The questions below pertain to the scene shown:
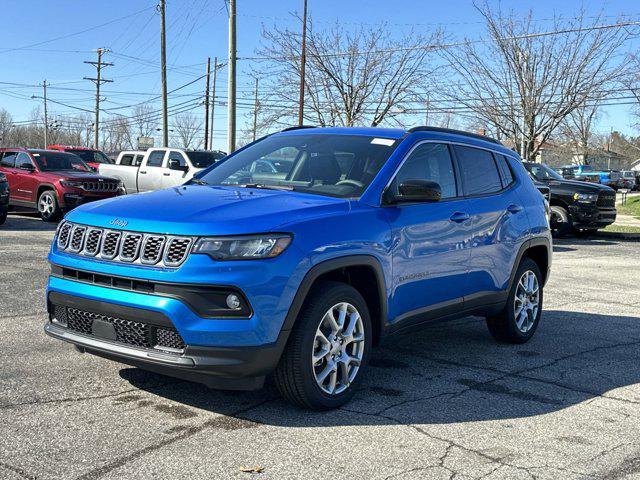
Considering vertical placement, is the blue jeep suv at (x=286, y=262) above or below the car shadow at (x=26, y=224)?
above

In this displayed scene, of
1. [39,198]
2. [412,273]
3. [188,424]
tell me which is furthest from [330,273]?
[39,198]

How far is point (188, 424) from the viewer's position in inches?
165

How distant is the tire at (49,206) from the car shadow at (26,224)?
0.16m

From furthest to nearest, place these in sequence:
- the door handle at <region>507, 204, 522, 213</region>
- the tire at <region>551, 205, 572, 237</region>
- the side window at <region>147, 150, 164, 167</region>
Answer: the side window at <region>147, 150, 164, 167</region>, the tire at <region>551, 205, 572, 237</region>, the door handle at <region>507, 204, 522, 213</region>

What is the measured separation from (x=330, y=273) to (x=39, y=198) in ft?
48.7

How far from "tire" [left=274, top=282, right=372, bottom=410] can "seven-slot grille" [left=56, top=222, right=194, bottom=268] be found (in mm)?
821

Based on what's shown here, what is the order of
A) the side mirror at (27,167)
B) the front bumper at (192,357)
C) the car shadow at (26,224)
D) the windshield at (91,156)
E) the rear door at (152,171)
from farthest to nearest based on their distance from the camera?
the windshield at (91,156), the rear door at (152,171), the side mirror at (27,167), the car shadow at (26,224), the front bumper at (192,357)

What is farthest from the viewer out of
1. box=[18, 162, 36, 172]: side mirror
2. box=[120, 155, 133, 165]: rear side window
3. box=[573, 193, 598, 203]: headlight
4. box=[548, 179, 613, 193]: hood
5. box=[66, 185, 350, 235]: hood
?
box=[120, 155, 133, 165]: rear side window

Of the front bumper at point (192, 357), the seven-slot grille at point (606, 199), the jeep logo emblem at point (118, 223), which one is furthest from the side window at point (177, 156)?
the front bumper at point (192, 357)

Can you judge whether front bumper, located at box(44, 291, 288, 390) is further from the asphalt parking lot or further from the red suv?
the red suv

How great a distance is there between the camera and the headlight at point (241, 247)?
13.1 feet

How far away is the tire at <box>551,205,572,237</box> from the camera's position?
18.6 meters

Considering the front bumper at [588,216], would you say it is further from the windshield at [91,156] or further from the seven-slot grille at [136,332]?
the windshield at [91,156]

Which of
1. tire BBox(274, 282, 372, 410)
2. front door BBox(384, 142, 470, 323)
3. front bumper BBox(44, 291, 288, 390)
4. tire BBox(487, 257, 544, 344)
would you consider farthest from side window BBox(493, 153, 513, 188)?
front bumper BBox(44, 291, 288, 390)
